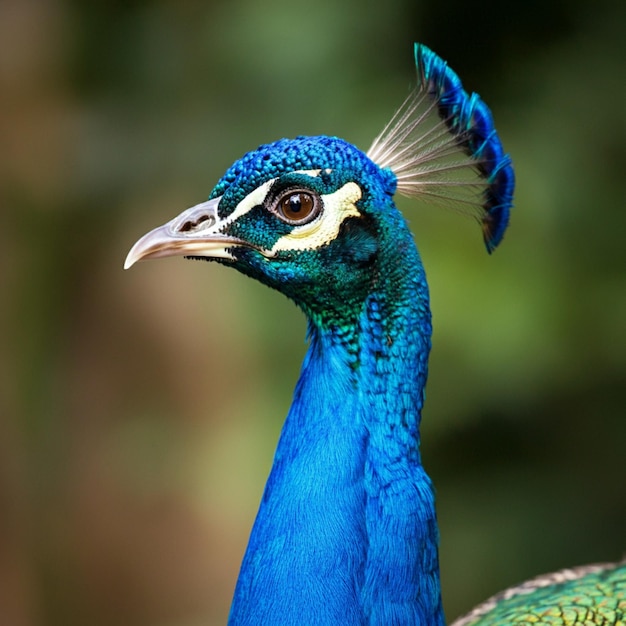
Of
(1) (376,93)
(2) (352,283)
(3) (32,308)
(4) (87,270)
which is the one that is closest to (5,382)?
(3) (32,308)

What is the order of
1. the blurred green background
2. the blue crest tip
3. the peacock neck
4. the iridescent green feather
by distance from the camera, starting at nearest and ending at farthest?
the peacock neck
the blue crest tip
the iridescent green feather
the blurred green background

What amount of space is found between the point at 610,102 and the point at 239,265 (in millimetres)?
1435

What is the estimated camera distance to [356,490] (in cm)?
112

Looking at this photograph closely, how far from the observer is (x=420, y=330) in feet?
3.89

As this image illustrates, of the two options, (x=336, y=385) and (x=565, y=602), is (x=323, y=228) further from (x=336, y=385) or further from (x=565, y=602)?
(x=565, y=602)

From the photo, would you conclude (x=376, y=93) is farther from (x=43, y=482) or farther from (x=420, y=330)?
(x=43, y=482)

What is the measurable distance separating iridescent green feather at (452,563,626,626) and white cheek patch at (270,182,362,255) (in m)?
0.70

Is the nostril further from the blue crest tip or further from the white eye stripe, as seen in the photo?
the blue crest tip

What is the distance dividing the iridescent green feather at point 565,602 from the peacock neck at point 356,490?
1.24 feet

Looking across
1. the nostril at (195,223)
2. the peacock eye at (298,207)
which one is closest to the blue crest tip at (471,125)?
the peacock eye at (298,207)

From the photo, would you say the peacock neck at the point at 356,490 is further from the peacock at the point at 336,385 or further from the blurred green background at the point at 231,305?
the blurred green background at the point at 231,305

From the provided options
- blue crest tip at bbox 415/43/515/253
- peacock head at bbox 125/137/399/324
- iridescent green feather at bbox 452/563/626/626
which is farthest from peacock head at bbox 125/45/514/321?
iridescent green feather at bbox 452/563/626/626

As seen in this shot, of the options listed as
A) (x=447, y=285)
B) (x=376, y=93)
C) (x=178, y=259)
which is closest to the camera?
(x=447, y=285)

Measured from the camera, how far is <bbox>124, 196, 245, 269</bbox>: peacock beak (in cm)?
114
